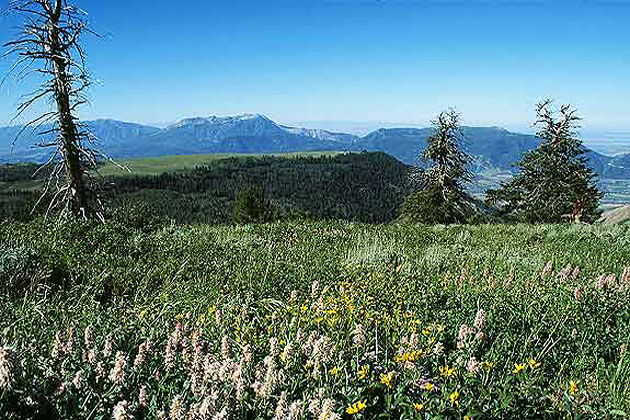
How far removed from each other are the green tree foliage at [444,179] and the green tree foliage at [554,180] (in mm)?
6883

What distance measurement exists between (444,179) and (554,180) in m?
10.6

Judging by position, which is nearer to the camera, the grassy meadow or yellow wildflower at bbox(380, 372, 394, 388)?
the grassy meadow

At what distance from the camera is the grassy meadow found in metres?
2.65

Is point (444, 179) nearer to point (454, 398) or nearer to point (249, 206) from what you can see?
point (249, 206)

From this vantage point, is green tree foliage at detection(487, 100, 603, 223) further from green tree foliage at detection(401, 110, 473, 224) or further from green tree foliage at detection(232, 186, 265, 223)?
green tree foliage at detection(232, 186, 265, 223)

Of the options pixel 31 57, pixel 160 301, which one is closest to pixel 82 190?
pixel 31 57

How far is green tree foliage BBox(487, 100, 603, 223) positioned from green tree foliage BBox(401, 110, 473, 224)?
271 inches

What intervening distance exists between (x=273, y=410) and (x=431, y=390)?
986 millimetres

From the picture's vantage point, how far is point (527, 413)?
2873 mm

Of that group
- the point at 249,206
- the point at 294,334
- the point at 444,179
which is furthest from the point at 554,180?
the point at 294,334

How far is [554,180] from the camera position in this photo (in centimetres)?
3956

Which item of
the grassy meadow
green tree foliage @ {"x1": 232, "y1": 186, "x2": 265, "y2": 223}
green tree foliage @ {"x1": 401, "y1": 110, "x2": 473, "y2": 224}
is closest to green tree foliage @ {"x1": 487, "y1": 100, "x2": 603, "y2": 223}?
green tree foliage @ {"x1": 401, "y1": 110, "x2": 473, "y2": 224}

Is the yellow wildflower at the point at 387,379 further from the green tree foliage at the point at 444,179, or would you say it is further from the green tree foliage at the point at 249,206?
the green tree foliage at the point at 249,206

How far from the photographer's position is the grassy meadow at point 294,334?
265 cm
